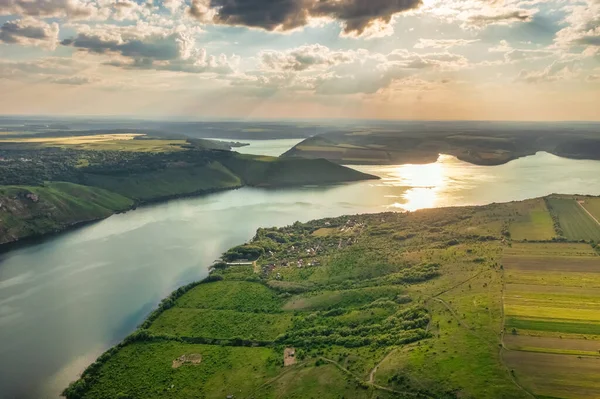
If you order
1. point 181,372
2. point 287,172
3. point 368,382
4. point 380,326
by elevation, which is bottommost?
point 181,372

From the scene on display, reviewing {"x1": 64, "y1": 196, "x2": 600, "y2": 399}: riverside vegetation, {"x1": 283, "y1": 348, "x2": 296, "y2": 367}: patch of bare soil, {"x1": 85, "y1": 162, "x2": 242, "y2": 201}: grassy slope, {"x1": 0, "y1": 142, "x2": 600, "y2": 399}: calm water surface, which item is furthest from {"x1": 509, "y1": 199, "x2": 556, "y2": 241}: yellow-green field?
{"x1": 85, "y1": 162, "x2": 242, "y2": 201}: grassy slope

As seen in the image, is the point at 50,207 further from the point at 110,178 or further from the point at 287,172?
the point at 287,172

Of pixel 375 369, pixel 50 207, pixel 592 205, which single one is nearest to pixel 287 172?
pixel 50 207

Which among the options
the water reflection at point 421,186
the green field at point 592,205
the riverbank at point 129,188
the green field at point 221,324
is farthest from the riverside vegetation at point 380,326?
the riverbank at point 129,188

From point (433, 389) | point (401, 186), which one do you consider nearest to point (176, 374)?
point (433, 389)

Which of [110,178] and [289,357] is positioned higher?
[110,178]

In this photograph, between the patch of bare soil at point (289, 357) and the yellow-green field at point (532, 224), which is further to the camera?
the yellow-green field at point (532, 224)

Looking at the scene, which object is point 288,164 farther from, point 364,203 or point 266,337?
point 266,337

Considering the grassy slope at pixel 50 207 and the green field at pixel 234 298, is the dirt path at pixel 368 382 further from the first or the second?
the grassy slope at pixel 50 207
